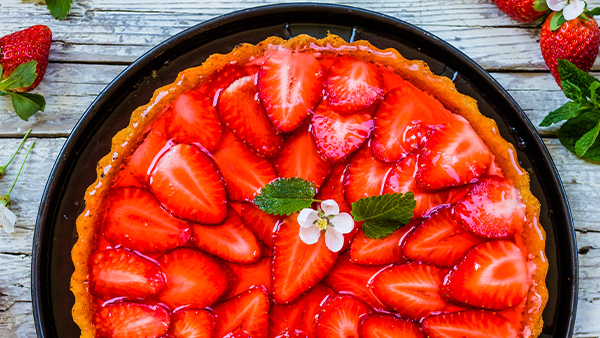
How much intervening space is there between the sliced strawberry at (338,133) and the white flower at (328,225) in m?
0.24

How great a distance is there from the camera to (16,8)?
1963mm

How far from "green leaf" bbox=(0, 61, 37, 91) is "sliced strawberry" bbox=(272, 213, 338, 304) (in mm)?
1270

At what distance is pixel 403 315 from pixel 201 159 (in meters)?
0.99

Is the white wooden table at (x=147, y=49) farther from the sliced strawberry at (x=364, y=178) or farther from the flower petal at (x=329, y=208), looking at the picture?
the flower petal at (x=329, y=208)

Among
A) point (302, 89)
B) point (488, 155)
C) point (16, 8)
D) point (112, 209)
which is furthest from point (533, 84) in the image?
point (16, 8)

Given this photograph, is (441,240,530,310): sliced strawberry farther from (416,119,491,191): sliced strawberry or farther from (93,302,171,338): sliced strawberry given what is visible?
(93,302,171,338): sliced strawberry

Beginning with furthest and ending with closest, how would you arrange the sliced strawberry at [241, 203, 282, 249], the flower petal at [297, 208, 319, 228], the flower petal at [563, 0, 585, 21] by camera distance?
the flower petal at [563, 0, 585, 21]
the sliced strawberry at [241, 203, 282, 249]
the flower petal at [297, 208, 319, 228]

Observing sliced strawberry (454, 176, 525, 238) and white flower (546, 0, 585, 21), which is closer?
sliced strawberry (454, 176, 525, 238)

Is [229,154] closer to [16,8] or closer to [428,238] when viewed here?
[428,238]

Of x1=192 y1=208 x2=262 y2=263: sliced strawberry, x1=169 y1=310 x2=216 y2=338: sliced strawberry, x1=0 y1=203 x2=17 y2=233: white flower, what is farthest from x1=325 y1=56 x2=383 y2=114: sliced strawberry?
x1=0 y1=203 x2=17 y2=233: white flower

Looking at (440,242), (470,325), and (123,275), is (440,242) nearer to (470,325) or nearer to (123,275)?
(470,325)

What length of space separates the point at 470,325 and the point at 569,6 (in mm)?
1398

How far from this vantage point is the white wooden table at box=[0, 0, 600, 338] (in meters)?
1.86

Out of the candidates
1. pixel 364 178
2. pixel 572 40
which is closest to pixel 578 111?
pixel 572 40
